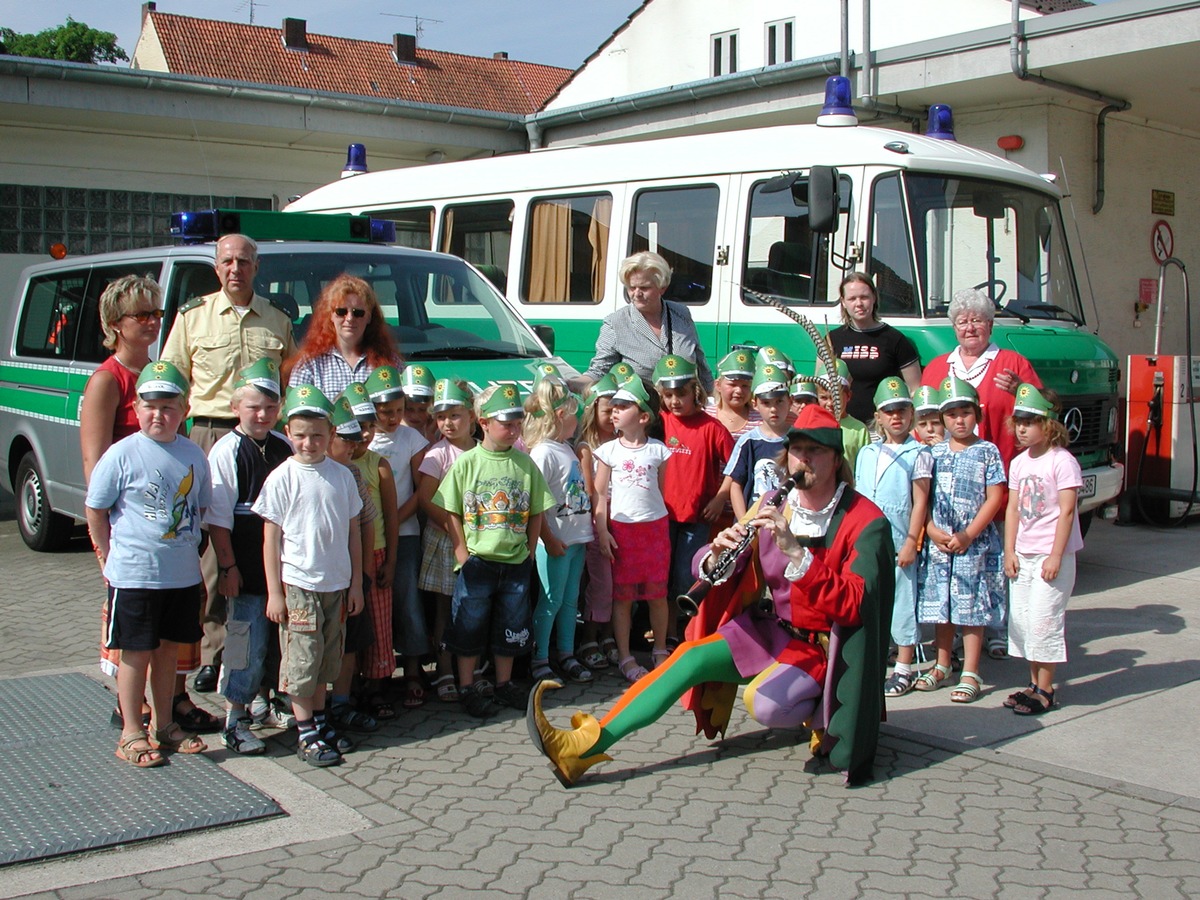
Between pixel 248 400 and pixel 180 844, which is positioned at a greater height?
pixel 248 400

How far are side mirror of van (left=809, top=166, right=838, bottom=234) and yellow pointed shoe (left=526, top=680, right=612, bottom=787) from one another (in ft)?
13.5

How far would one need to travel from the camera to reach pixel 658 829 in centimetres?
421

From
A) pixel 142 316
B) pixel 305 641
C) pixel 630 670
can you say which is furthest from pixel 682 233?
pixel 305 641

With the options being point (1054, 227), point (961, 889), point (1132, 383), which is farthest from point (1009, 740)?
point (1132, 383)

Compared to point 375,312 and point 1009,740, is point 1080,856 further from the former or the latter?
point 375,312

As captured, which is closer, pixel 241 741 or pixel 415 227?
pixel 241 741

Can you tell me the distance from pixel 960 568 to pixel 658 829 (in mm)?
2253

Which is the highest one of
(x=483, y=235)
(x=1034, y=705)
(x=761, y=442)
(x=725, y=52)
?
(x=725, y=52)

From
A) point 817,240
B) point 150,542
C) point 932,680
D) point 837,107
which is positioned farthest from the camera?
point 837,107

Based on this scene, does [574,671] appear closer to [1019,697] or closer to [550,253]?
[1019,697]

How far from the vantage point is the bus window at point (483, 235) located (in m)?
10.0

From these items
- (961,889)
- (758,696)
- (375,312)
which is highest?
(375,312)

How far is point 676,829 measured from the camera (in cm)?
421

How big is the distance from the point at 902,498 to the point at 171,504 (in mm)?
3227
